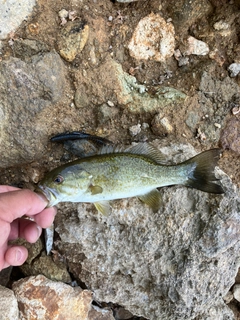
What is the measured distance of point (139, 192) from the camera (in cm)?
341

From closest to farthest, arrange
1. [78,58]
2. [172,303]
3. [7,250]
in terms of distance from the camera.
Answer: [7,250] → [172,303] → [78,58]

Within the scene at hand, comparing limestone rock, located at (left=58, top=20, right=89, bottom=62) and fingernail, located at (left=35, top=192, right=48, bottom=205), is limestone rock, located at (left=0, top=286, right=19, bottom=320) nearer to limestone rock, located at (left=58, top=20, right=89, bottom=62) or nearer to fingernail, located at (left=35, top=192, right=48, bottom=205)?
fingernail, located at (left=35, top=192, right=48, bottom=205)

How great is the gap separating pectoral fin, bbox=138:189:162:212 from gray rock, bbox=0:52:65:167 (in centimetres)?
126

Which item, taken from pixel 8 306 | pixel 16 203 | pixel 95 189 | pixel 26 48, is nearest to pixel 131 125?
pixel 95 189

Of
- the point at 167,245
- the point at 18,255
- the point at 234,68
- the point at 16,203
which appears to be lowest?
the point at 18,255

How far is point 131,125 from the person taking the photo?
13.3ft

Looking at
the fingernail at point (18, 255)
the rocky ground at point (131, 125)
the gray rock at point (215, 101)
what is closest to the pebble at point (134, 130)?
the rocky ground at point (131, 125)

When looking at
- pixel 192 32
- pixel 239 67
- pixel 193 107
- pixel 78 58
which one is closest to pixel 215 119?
pixel 193 107

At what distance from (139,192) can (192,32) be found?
1.99 meters

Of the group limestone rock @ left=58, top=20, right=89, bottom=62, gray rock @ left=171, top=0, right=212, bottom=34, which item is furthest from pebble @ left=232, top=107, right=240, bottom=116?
limestone rock @ left=58, top=20, right=89, bottom=62

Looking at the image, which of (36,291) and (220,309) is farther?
(220,309)

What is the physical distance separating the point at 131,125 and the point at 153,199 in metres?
1.01

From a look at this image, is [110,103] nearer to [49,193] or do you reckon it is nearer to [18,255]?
[49,193]

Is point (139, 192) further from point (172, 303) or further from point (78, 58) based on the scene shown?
point (78, 58)
